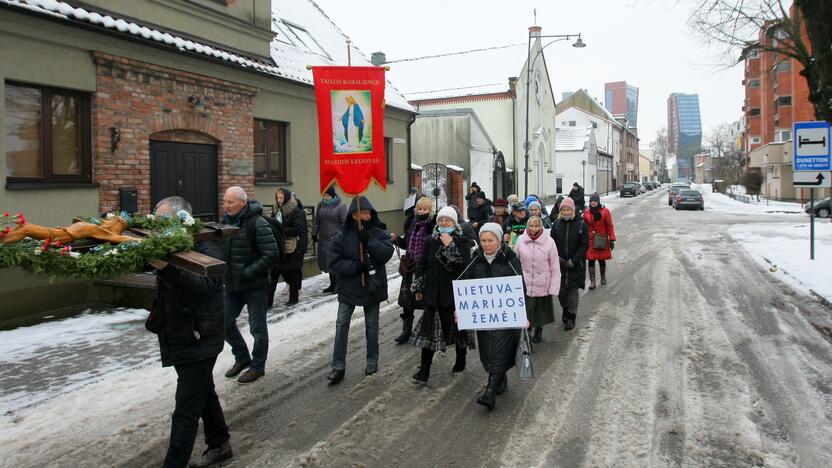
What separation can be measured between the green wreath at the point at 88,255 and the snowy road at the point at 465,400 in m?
1.78

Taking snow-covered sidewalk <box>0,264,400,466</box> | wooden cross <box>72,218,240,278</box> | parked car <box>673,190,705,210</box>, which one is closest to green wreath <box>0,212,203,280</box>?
wooden cross <box>72,218,240,278</box>

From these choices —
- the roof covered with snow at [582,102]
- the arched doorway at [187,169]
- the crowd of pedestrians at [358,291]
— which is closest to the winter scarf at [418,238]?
the crowd of pedestrians at [358,291]

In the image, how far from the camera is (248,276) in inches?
231

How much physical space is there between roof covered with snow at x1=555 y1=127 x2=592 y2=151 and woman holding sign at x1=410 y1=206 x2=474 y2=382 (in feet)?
201

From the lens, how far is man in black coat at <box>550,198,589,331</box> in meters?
8.02

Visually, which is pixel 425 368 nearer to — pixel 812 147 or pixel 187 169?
pixel 187 169

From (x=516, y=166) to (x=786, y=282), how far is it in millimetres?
→ 27997

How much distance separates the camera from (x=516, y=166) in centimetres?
3906

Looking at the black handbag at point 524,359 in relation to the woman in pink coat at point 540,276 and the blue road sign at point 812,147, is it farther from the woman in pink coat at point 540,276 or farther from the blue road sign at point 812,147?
the blue road sign at point 812,147

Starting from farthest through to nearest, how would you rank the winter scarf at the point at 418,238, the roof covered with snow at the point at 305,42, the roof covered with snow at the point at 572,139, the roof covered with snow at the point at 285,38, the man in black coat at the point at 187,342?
1. the roof covered with snow at the point at 572,139
2. the roof covered with snow at the point at 305,42
3. the roof covered with snow at the point at 285,38
4. the winter scarf at the point at 418,238
5. the man in black coat at the point at 187,342

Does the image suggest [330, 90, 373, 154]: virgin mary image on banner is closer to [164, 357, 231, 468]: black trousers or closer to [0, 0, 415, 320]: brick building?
[164, 357, 231, 468]: black trousers

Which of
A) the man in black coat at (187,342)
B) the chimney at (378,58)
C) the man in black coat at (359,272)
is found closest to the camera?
the man in black coat at (187,342)

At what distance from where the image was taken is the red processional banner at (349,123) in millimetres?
6746

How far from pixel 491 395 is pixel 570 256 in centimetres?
376
